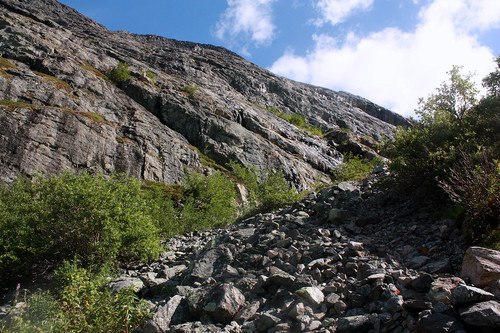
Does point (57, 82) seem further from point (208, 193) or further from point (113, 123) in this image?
point (208, 193)

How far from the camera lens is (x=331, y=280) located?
5570mm

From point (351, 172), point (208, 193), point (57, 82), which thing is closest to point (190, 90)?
point (57, 82)

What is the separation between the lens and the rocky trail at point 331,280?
406cm

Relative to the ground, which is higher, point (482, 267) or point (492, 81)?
point (492, 81)

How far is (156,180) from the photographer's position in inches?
1416

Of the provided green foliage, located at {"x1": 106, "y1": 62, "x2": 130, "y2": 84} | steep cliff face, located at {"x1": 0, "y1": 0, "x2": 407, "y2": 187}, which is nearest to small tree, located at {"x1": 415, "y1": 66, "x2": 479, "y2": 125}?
steep cliff face, located at {"x1": 0, "y1": 0, "x2": 407, "y2": 187}

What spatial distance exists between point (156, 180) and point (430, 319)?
35.2m

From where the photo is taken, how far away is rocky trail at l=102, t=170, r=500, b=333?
406 cm

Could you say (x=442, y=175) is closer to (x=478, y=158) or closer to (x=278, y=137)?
(x=478, y=158)

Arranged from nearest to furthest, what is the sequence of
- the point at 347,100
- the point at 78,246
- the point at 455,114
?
the point at 78,246, the point at 455,114, the point at 347,100

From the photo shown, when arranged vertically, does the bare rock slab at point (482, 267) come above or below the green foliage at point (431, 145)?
below

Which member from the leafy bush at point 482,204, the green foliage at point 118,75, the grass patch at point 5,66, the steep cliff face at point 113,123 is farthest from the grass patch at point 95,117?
the leafy bush at point 482,204

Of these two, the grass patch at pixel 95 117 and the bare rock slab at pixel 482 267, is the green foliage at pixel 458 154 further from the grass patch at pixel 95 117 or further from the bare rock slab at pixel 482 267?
the grass patch at pixel 95 117

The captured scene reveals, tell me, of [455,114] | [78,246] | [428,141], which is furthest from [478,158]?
[78,246]
